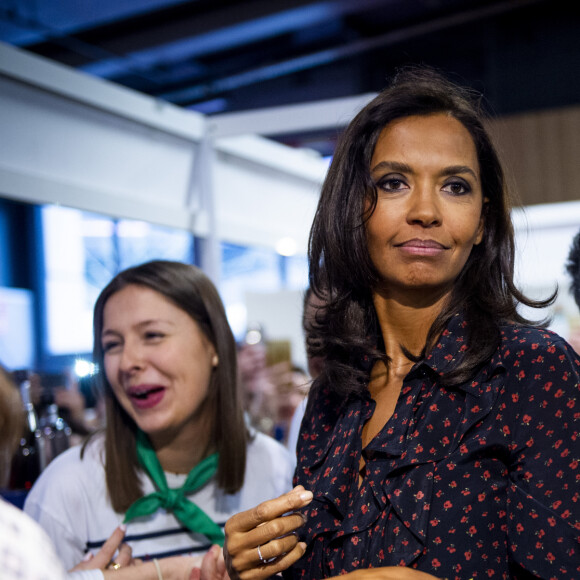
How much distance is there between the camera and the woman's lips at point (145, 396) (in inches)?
73.9

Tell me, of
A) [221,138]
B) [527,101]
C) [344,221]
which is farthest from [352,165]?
[527,101]

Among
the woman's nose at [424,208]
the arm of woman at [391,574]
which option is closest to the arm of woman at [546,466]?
the arm of woman at [391,574]

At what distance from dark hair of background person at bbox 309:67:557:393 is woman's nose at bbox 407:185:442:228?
Answer: 8 cm

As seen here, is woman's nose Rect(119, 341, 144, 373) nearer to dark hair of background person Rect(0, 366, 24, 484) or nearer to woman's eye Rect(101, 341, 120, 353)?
woman's eye Rect(101, 341, 120, 353)

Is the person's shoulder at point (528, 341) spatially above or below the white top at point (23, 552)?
above

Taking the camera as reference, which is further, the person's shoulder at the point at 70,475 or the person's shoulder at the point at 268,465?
the person's shoulder at the point at 268,465

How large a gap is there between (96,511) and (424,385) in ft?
3.43

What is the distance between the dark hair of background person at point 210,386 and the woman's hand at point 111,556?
0.17m

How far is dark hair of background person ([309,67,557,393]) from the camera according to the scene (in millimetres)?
1249

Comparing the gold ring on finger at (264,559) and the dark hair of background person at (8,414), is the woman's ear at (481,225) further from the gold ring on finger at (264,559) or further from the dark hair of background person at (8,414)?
the dark hair of background person at (8,414)

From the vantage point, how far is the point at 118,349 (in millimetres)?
1922

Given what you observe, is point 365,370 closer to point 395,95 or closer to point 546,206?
point 395,95

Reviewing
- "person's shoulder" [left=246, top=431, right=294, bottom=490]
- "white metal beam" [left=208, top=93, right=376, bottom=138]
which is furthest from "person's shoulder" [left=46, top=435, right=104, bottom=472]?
"white metal beam" [left=208, top=93, right=376, bottom=138]

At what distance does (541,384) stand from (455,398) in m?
0.15
